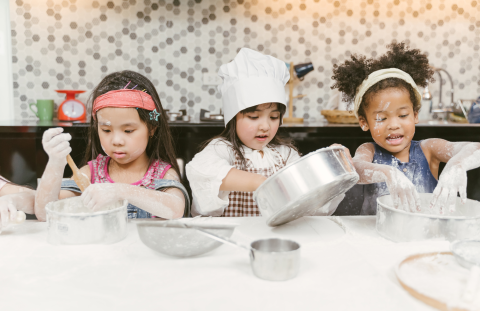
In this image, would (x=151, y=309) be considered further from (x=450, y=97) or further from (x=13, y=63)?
(x=450, y=97)

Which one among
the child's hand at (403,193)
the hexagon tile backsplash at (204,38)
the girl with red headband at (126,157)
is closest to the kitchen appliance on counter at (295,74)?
the hexagon tile backsplash at (204,38)

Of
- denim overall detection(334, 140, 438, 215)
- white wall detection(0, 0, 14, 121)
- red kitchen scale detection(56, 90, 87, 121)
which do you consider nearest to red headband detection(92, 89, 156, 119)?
denim overall detection(334, 140, 438, 215)

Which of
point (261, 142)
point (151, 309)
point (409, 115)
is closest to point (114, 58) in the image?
point (261, 142)

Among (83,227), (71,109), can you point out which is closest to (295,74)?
(71,109)

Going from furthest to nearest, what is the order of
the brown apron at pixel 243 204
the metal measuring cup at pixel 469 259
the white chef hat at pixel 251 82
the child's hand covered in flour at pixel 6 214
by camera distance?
the brown apron at pixel 243 204, the white chef hat at pixel 251 82, the child's hand covered in flour at pixel 6 214, the metal measuring cup at pixel 469 259

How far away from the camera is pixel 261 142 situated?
133 centimetres

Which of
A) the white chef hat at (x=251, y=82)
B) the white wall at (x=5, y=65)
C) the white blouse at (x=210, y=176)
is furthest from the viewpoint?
the white wall at (x=5, y=65)

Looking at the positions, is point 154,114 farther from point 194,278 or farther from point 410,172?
point 410,172

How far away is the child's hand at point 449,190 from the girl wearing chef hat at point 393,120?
0.11 meters

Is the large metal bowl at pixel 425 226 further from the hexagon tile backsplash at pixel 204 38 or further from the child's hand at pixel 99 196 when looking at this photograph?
the hexagon tile backsplash at pixel 204 38

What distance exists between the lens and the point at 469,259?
2.06 ft

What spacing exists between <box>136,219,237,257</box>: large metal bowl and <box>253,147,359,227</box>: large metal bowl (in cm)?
11

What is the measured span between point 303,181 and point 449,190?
424 millimetres

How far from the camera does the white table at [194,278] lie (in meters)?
0.56
